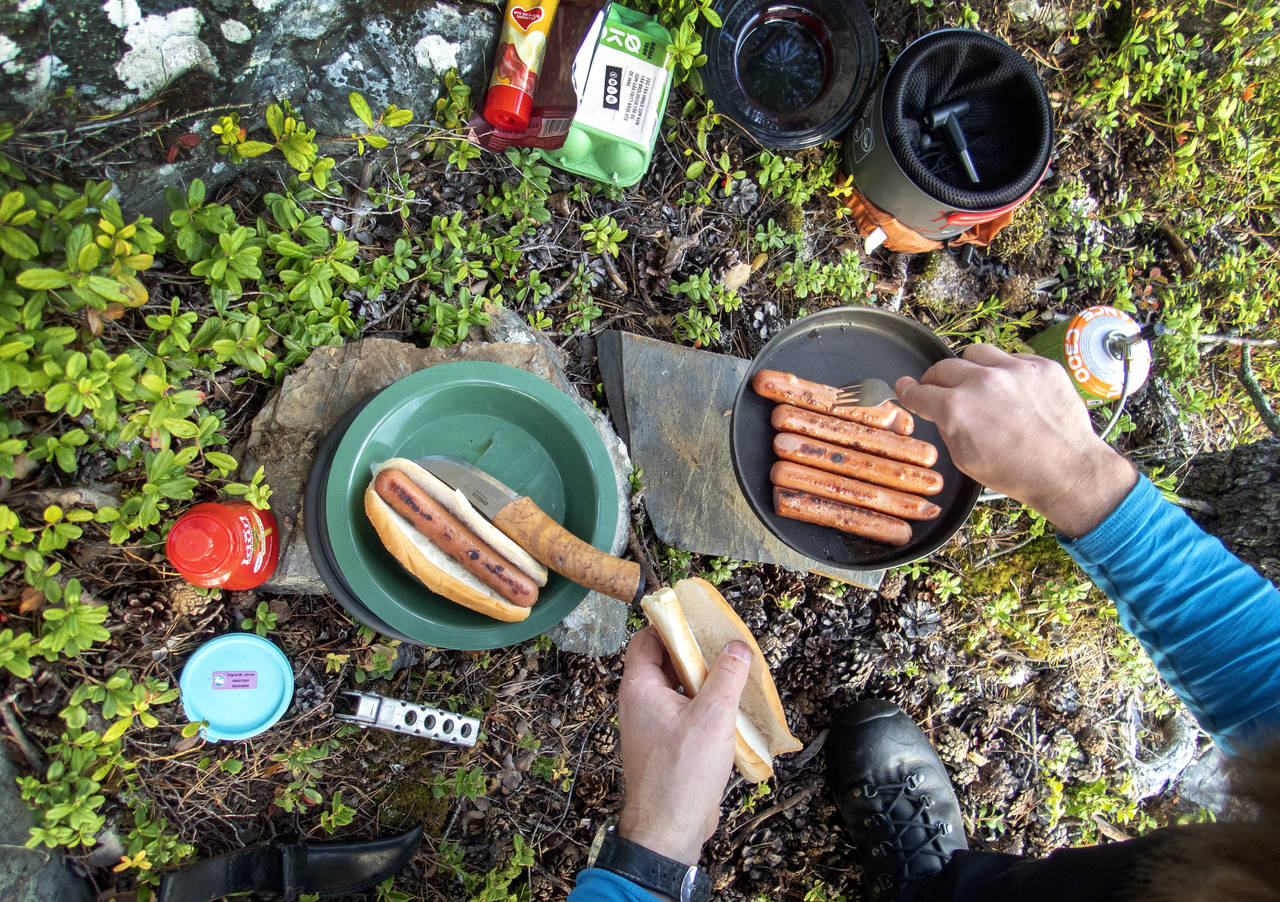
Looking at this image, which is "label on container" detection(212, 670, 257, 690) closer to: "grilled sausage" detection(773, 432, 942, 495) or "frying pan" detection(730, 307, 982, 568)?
"frying pan" detection(730, 307, 982, 568)

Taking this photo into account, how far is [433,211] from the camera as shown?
314 cm

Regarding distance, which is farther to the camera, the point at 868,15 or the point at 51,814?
the point at 868,15

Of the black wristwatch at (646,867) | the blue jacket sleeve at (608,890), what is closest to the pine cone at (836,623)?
the black wristwatch at (646,867)

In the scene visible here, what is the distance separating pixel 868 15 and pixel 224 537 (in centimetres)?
376

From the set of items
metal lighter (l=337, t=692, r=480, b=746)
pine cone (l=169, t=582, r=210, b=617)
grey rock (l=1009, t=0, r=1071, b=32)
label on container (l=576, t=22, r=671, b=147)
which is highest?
grey rock (l=1009, t=0, r=1071, b=32)

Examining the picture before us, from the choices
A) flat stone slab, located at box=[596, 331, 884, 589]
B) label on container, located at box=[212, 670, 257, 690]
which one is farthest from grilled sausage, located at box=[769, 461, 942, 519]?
label on container, located at box=[212, 670, 257, 690]

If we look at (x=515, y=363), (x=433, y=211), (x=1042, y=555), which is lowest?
(x=1042, y=555)

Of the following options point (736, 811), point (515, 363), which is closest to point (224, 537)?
point (515, 363)

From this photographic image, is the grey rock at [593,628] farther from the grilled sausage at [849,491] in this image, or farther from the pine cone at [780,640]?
the grilled sausage at [849,491]

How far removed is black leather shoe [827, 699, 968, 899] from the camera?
Answer: 332cm

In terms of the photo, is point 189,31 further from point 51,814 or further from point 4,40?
point 51,814

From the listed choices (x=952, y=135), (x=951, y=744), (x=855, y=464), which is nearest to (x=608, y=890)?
(x=855, y=464)

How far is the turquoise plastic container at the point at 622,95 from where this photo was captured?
10.2ft

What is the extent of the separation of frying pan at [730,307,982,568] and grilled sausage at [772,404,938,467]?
0.13m
